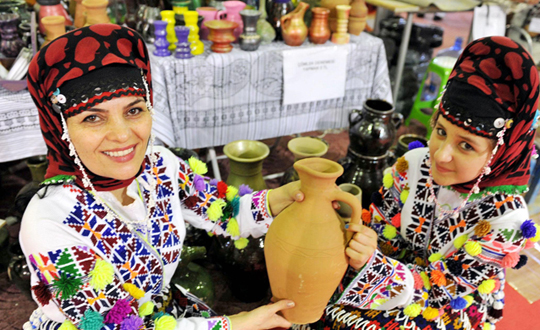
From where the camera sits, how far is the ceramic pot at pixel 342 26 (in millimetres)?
2766

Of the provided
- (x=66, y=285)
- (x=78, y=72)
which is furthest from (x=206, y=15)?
(x=66, y=285)

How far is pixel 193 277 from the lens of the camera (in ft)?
5.59

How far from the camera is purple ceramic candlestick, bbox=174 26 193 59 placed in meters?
2.34

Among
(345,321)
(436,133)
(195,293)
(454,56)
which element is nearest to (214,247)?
(195,293)

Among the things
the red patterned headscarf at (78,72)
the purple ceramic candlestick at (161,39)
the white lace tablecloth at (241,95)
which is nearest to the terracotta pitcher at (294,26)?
the white lace tablecloth at (241,95)

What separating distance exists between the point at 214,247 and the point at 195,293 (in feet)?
1.04

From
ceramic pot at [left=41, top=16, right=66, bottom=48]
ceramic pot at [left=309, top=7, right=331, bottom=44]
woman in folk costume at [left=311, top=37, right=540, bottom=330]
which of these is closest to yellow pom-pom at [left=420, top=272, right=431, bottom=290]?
woman in folk costume at [left=311, top=37, right=540, bottom=330]

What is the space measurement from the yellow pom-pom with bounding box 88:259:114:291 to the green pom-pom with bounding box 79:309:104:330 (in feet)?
0.22

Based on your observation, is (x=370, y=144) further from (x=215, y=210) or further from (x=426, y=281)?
(x=215, y=210)

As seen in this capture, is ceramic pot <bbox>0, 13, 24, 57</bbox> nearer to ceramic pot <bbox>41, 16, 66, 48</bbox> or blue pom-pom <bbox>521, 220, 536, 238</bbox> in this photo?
ceramic pot <bbox>41, 16, 66, 48</bbox>

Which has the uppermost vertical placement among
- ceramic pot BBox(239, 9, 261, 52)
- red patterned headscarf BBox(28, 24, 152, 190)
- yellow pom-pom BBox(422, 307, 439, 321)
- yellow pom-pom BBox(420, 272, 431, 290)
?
red patterned headscarf BBox(28, 24, 152, 190)

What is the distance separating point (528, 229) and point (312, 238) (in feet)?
2.29

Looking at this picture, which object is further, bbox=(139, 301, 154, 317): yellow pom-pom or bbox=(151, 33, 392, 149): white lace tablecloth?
bbox=(151, 33, 392, 149): white lace tablecloth

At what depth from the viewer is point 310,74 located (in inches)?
109
